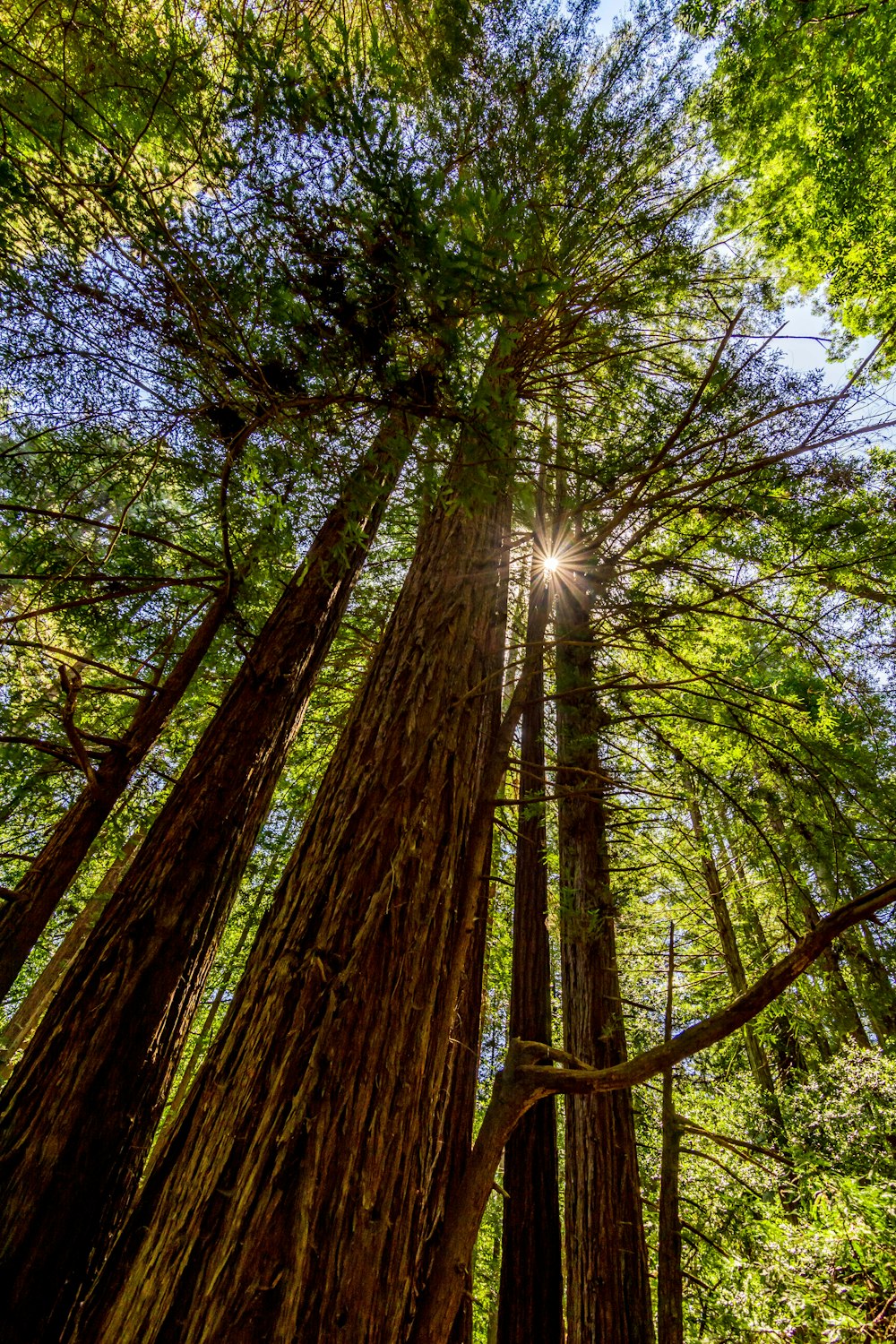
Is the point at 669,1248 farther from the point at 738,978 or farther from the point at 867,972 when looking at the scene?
the point at 867,972

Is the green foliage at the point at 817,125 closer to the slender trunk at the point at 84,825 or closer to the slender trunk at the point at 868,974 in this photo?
the slender trunk at the point at 868,974

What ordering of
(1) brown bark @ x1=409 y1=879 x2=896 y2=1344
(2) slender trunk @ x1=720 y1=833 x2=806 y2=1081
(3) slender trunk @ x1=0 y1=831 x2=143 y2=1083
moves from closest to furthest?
(1) brown bark @ x1=409 y1=879 x2=896 y2=1344
(2) slender trunk @ x1=720 y1=833 x2=806 y2=1081
(3) slender trunk @ x1=0 y1=831 x2=143 y2=1083

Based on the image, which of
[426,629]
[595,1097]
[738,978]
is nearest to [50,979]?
[595,1097]

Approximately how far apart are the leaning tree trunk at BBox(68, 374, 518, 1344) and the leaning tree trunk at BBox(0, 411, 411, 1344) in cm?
114

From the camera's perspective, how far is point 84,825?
463 centimetres

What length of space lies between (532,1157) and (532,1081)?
140 inches

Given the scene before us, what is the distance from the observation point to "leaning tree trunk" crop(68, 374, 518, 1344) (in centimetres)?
124

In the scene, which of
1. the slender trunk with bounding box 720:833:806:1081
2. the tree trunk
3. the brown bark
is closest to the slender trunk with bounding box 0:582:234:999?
the brown bark

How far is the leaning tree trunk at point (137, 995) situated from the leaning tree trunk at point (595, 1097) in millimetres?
2014

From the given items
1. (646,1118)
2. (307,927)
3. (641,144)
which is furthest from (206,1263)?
→ (646,1118)

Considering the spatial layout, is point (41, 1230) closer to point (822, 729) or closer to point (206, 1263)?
point (206, 1263)

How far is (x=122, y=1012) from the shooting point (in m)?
2.88

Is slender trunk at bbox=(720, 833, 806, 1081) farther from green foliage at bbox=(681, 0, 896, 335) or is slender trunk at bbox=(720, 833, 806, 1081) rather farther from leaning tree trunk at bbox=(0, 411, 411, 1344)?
leaning tree trunk at bbox=(0, 411, 411, 1344)

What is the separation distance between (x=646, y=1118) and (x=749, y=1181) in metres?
2.10
